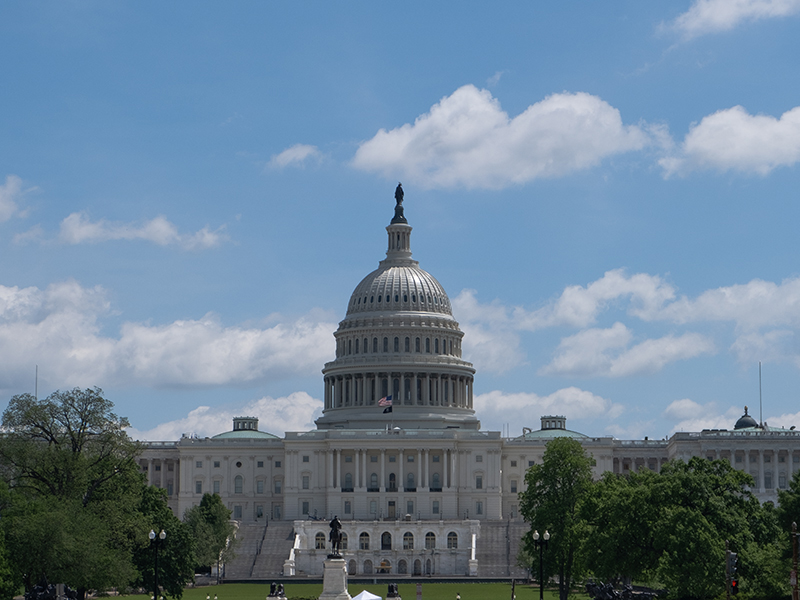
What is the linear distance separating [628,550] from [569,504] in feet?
69.0

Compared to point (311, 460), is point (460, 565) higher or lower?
lower

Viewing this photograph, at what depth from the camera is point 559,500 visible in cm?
11238

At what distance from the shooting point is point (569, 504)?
11200cm

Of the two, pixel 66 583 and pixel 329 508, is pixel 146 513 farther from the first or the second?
pixel 329 508

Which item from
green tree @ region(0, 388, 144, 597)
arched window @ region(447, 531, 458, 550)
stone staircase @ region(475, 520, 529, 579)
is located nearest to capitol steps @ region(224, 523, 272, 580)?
arched window @ region(447, 531, 458, 550)

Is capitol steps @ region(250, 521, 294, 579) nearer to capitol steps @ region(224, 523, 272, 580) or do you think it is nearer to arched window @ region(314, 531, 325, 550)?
capitol steps @ region(224, 523, 272, 580)

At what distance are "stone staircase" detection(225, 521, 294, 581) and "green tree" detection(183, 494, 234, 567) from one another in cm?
265

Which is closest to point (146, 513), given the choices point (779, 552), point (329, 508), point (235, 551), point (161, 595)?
point (161, 595)

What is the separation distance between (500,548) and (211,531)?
125 ft

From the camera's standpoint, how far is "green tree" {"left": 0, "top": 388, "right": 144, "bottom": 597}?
3546 inches

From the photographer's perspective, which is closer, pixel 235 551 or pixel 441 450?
pixel 235 551

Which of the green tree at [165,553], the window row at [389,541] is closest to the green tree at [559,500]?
the green tree at [165,553]

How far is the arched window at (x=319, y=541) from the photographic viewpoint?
563ft

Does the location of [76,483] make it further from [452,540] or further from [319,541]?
[452,540]
